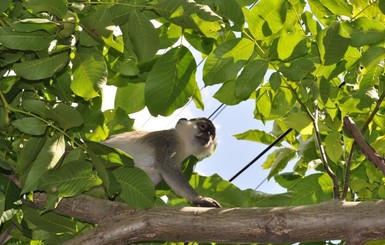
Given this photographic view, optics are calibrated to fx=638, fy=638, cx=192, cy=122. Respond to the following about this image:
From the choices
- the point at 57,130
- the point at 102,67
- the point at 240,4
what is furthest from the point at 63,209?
the point at 240,4

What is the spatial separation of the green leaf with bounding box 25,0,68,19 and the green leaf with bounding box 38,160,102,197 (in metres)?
0.69

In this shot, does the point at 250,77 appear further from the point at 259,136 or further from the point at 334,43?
the point at 259,136

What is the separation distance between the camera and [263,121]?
420 centimetres

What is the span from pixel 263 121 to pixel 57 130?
5.32ft

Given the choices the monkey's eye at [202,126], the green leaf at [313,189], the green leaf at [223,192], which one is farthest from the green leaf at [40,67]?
the monkey's eye at [202,126]

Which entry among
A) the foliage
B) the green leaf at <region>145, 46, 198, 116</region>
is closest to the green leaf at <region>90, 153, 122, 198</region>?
the foliage

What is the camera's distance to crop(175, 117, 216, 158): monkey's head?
719cm

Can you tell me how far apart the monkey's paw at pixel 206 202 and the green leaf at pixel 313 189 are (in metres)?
0.52

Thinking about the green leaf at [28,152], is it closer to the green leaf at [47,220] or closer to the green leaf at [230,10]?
the green leaf at [47,220]

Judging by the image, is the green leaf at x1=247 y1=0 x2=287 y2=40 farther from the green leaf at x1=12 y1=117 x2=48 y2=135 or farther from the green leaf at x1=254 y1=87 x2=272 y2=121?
the green leaf at x1=12 y1=117 x2=48 y2=135

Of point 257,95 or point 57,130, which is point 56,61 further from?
point 257,95

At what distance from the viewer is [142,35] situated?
2.88 metres

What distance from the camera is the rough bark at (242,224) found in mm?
2670

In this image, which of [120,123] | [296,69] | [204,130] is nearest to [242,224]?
[296,69]
